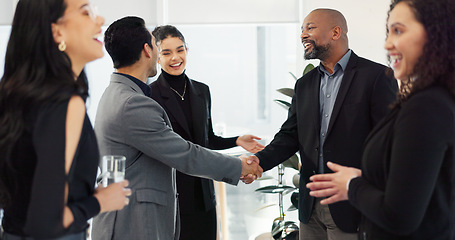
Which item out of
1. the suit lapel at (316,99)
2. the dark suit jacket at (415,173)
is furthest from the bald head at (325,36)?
the dark suit jacket at (415,173)

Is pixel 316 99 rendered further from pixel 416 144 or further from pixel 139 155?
pixel 416 144

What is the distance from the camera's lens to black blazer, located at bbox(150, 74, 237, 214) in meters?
2.90

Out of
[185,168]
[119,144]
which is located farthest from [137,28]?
[185,168]

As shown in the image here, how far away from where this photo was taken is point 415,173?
1.35 meters

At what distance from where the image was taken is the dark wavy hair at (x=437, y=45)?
145 cm

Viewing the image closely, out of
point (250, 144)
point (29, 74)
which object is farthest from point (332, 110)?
point (29, 74)

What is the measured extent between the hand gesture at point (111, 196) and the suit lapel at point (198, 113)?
1.37 meters

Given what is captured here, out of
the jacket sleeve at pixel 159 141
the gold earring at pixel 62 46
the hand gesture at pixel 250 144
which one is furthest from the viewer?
the hand gesture at pixel 250 144

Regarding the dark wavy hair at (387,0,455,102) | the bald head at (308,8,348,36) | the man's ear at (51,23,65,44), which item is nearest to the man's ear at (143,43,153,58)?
the man's ear at (51,23,65,44)

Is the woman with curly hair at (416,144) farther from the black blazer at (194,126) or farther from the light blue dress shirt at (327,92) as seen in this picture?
the black blazer at (194,126)

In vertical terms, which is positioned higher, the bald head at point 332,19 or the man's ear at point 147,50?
the bald head at point 332,19

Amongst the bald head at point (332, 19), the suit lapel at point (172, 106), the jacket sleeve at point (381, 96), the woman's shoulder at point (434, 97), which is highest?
the bald head at point (332, 19)

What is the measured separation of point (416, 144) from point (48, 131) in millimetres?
1010

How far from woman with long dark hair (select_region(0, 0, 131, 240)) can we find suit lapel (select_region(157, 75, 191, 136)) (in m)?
1.36
